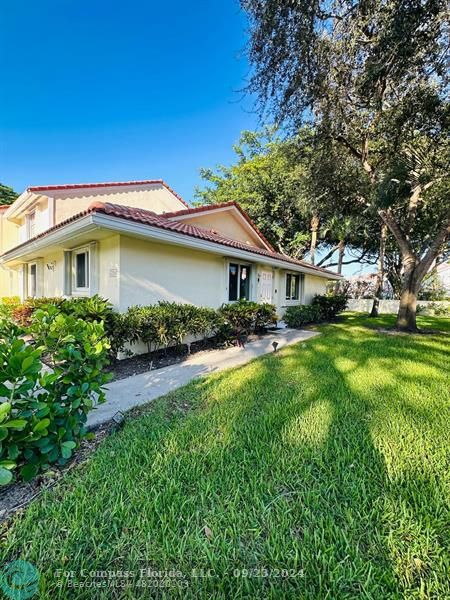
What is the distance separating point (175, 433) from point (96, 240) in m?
6.29

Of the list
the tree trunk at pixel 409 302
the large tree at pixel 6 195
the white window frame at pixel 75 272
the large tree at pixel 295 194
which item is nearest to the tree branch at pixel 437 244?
the tree trunk at pixel 409 302

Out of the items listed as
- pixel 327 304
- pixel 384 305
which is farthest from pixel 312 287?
pixel 384 305

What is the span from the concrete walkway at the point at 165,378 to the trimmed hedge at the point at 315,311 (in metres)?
4.07

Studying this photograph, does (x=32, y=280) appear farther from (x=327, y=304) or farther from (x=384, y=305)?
(x=384, y=305)

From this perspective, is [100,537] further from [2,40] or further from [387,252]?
[387,252]

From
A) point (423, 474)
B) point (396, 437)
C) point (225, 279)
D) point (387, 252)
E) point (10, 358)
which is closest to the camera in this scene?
point (10, 358)

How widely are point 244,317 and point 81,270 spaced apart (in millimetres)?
5623

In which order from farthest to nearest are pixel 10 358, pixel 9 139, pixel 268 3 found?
1. pixel 9 139
2. pixel 268 3
3. pixel 10 358

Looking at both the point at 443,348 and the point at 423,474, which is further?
the point at 443,348

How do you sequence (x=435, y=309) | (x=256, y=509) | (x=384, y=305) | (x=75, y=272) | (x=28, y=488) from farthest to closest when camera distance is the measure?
(x=384, y=305) → (x=435, y=309) → (x=75, y=272) → (x=28, y=488) → (x=256, y=509)

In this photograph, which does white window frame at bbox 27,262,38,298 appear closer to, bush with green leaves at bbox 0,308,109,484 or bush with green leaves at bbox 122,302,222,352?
bush with green leaves at bbox 122,302,222,352

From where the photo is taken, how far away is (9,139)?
12656mm

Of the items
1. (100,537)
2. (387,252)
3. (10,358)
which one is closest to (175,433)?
(100,537)

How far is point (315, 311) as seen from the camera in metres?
14.4
